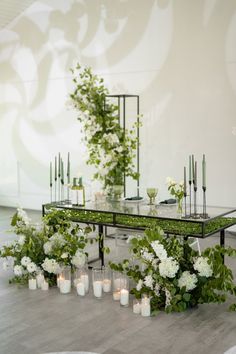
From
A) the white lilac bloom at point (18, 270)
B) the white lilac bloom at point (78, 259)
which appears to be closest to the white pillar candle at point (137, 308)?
the white lilac bloom at point (78, 259)

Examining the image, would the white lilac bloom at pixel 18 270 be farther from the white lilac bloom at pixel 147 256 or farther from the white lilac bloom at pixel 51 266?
the white lilac bloom at pixel 147 256

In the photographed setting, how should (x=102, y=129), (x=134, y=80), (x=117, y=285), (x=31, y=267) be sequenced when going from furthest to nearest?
(x=134, y=80)
(x=102, y=129)
(x=31, y=267)
(x=117, y=285)

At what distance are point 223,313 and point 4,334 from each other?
157 centimetres

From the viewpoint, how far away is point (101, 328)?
369 cm

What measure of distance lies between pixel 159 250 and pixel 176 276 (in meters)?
0.25

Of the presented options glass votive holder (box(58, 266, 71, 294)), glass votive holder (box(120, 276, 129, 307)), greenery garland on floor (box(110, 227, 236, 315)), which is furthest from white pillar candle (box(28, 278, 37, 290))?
greenery garland on floor (box(110, 227, 236, 315))

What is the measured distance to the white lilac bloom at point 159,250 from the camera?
12.9ft

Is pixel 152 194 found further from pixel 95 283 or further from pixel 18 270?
pixel 18 270

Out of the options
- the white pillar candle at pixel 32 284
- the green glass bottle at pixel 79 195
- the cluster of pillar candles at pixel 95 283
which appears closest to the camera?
the cluster of pillar candles at pixel 95 283

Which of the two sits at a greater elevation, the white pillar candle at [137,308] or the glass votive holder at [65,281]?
the glass votive holder at [65,281]

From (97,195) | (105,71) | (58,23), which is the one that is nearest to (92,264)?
(97,195)

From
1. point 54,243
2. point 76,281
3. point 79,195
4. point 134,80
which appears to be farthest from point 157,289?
point 134,80

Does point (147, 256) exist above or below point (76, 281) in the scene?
above

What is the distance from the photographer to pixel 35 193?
912 centimetres
